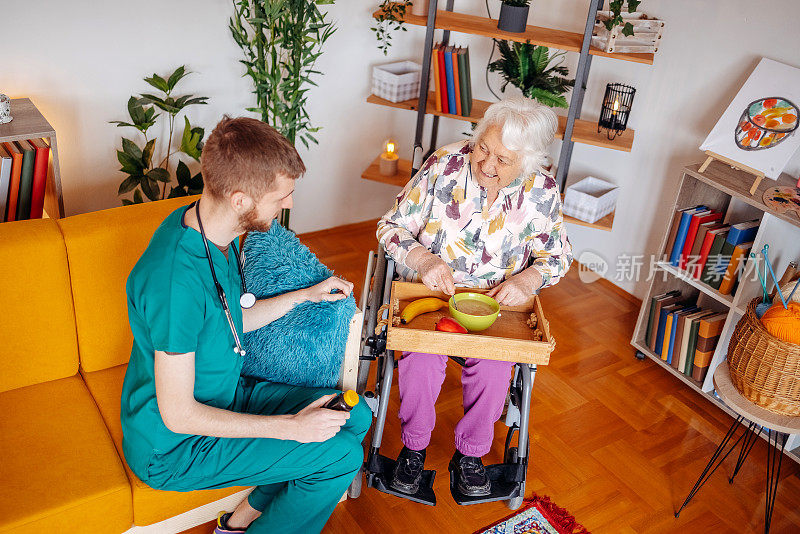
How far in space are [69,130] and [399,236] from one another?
1.33 metres

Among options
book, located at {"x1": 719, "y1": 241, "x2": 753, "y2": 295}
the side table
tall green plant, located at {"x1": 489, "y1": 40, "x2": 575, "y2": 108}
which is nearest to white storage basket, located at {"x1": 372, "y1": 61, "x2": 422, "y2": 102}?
tall green plant, located at {"x1": 489, "y1": 40, "x2": 575, "y2": 108}

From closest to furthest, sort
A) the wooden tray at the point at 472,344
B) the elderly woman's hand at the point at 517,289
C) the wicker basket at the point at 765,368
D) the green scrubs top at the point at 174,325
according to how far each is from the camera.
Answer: the green scrubs top at the point at 174,325
the wooden tray at the point at 472,344
the wicker basket at the point at 765,368
the elderly woman's hand at the point at 517,289

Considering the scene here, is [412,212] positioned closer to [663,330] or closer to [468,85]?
[468,85]

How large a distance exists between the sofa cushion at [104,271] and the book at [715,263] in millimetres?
1908

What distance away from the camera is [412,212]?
7.11ft

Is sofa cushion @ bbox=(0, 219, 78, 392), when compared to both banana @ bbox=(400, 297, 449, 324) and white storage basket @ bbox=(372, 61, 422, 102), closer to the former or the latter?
banana @ bbox=(400, 297, 449, 324)

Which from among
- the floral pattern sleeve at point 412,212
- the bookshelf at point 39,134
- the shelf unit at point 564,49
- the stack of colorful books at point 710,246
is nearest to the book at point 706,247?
the stack of colorful books at point 710,246

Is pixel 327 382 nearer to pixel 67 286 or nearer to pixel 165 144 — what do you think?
pixel 67 286

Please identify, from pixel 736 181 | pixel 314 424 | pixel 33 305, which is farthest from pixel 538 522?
pixel 33 305

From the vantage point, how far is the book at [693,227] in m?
2.65

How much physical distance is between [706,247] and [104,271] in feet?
6.75

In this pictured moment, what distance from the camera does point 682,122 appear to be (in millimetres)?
2965

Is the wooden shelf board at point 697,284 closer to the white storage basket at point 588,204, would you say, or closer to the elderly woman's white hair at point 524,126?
the white storage basket at point 588,204

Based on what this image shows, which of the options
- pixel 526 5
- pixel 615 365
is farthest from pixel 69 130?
pixel 615 365
